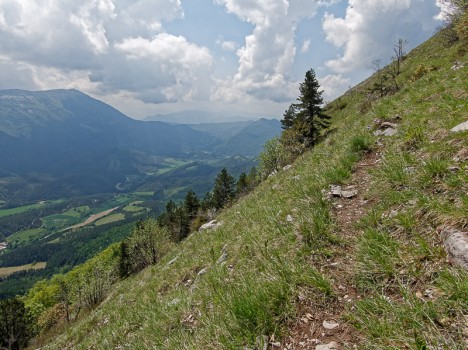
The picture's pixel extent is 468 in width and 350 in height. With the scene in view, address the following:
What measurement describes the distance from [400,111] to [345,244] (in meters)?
9.98

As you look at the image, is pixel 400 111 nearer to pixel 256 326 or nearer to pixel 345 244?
pixel 345 244

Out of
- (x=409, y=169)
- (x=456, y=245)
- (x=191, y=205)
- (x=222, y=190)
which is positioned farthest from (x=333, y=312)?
(x=222, y=190)

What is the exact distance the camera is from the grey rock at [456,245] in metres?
3.37

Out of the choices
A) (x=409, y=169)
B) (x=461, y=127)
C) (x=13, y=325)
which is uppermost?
(x=461, y=127)

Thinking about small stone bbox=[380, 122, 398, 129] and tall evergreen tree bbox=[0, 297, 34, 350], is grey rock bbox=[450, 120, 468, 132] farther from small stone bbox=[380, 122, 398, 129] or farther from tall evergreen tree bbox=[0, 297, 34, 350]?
tall evergreen tree bbox=[0, 297, 34, 350]

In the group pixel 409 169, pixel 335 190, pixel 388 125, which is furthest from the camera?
pixel 388 125

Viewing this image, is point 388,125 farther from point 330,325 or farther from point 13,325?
point 13,325

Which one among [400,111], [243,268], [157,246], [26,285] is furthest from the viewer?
[26,285]

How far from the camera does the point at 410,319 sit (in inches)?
116

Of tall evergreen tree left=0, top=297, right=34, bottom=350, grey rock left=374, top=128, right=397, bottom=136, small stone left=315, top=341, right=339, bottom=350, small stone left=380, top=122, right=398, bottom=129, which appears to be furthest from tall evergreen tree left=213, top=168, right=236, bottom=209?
small stone left=315, top=341, right=339, bottom=350

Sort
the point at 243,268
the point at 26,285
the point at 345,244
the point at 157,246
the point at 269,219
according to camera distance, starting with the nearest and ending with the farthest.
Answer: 1. the point at 345,244
2. the point at 243,268
3. the point at 269,219
4. the point at 157,246
5. the point at 26,285

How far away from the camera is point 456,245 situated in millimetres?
3539

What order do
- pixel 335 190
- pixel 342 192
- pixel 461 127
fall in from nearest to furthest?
pixel 461 127 → pixel 342 192 → pixel 335 190

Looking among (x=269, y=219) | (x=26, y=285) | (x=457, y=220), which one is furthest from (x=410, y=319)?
(x=26, y=285)
